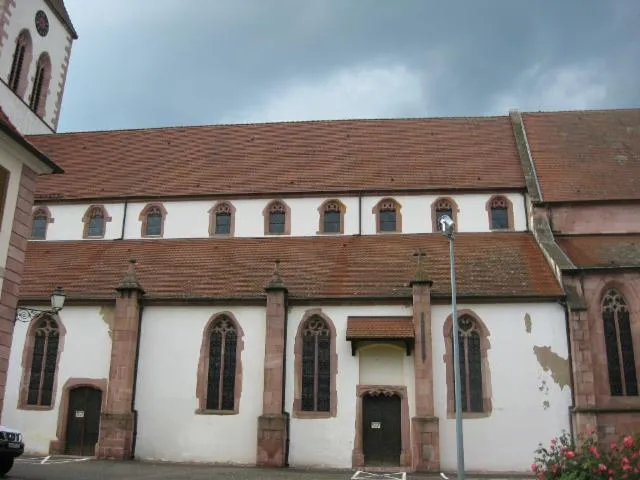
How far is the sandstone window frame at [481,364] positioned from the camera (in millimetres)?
20172

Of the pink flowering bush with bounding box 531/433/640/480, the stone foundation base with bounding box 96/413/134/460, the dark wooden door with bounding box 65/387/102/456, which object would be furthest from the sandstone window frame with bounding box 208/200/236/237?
the pink flowering bush with bounding box 531/433/640/480

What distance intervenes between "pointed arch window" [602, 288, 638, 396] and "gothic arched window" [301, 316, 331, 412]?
8801 millimetres

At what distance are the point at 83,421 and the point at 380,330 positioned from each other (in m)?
10.4

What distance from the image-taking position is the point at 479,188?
2552cm

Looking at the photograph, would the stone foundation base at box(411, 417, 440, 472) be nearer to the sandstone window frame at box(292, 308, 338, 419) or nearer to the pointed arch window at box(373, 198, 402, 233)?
Result: the sandstone window frame at box(292, 308, 338, 419)

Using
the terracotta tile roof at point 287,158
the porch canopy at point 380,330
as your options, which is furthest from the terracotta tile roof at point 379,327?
the terracotta tile roof at point 287,158

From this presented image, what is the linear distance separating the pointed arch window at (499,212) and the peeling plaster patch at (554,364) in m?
6.13

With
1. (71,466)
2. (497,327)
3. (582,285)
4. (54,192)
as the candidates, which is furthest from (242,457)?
(54,192)

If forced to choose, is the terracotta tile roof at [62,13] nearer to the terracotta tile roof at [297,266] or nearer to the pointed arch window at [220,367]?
the terracotta tile roof at [297,266]

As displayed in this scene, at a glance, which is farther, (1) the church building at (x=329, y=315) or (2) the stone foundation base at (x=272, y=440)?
(1) the church building at (x=329, y=315)

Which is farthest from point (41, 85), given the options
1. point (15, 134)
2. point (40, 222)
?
point (15, 134)

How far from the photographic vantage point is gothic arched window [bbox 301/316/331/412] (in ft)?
68.4

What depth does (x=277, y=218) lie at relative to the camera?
1035 inches

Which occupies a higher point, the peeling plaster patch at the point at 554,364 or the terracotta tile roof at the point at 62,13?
the terracotta tile roof at the point at 62,13
